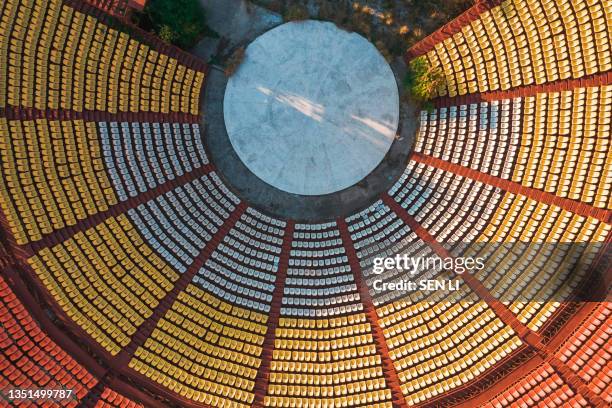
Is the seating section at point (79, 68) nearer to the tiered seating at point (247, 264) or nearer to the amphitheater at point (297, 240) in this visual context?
the amphitheater at point (297, 240)

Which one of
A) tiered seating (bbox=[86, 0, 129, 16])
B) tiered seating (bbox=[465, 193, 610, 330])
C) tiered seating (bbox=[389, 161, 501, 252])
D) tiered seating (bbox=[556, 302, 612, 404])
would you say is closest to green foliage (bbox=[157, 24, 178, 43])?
tiered seating (bbox=[86, 0, 129, 16])

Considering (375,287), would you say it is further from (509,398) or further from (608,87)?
(608,87)

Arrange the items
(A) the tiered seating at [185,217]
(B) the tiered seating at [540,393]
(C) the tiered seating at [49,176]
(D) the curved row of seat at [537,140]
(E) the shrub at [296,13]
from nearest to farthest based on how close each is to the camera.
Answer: (B) the tiered seating at [540,393]
(C) the tiered seating at [49,176]
(D) the curved row of seat at [537,140]
(A) the tiered seating at [185,217]
(E) the shrub at [296,13]

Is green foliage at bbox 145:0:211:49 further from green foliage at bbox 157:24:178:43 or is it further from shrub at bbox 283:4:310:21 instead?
shrub at bbox 283:4:310:21

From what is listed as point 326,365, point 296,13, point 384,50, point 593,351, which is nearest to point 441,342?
point 326,365

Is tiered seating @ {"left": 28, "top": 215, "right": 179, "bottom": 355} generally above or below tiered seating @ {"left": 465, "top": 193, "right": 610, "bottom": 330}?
below

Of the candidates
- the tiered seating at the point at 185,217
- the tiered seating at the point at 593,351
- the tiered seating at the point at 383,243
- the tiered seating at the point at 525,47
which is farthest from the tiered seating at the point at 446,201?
the tiered seating at the point at 185,217
